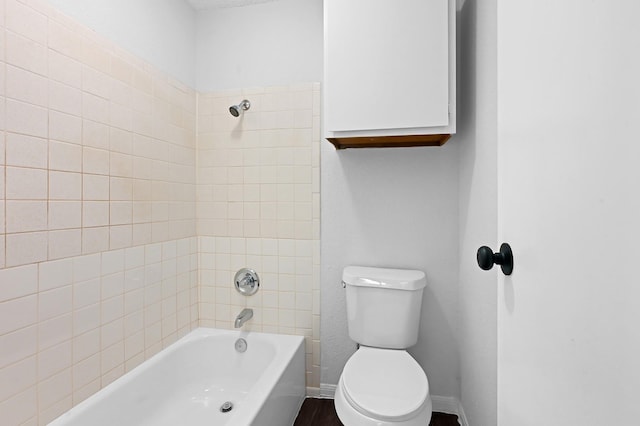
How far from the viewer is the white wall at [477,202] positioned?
1266 millimetres

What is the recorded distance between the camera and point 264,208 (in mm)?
2094

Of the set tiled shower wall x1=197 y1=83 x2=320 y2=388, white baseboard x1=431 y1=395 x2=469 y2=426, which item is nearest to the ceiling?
tiled shower wall x1=197 y1=83 x2=320 y2=388

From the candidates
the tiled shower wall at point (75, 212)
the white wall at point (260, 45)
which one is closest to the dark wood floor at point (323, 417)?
the tiled shower wall at point (75, 212)

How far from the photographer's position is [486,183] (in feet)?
4.39

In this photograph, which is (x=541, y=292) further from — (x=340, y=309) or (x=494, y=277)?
(x=340, y=309)

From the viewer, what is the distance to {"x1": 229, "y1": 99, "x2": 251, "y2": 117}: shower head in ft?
6.53

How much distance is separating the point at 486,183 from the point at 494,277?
369 mm

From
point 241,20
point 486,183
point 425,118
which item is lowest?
point 486,183

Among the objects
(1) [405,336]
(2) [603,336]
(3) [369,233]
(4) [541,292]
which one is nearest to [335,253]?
(3) [369,233]

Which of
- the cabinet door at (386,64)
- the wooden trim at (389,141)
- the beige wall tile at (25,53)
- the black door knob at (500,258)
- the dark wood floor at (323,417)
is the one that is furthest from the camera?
the dark wood floor at (323,417)

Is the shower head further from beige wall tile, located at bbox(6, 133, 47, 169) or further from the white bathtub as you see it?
the white bathtub

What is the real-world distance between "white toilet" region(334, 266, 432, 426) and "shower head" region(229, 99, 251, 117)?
113 centimetres

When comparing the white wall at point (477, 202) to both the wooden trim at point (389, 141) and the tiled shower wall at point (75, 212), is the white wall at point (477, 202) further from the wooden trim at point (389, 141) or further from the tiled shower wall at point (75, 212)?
the tiled shower wall at point (75, 212)

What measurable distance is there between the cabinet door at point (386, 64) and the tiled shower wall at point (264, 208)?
42 cm
